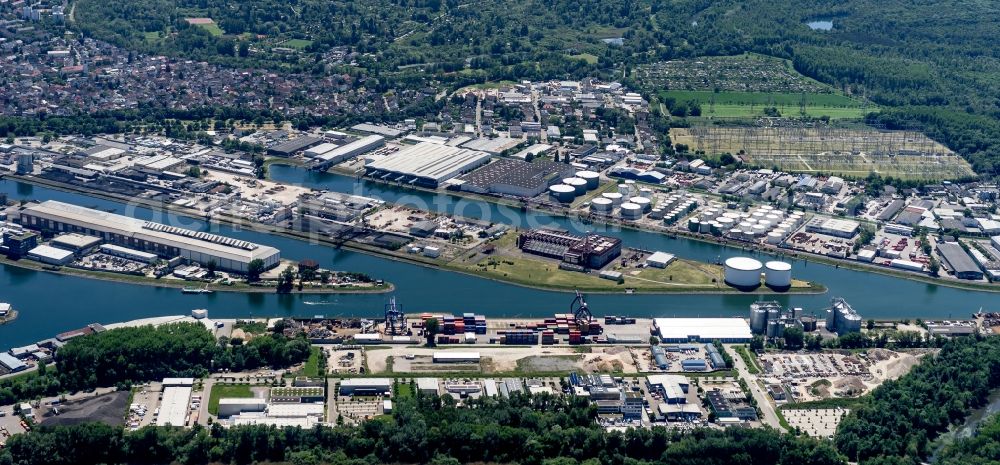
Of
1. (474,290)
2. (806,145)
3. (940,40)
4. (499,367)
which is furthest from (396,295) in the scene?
(940,40)

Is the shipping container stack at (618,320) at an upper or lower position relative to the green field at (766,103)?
lower

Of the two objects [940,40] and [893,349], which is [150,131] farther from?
[940,40]

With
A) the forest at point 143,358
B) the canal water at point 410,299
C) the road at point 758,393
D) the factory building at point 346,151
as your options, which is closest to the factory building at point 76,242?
the canal water at point 410,299

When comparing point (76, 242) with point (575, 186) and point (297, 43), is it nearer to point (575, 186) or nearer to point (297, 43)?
point (575, 186)

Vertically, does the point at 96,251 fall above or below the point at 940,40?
below

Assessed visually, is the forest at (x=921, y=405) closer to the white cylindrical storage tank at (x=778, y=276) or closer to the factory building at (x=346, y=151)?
the white cylindrical storage tank at (x=778, y=276)

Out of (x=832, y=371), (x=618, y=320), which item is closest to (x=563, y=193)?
(x=618, y=320)
